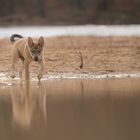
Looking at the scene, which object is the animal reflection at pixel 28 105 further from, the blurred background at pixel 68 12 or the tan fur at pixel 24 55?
the blurred background at pixel 68 12

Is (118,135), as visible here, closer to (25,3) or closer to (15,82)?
(15,82)

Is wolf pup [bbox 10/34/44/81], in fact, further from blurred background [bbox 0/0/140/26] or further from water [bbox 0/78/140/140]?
blurred background [bbox 0/0/140/26]

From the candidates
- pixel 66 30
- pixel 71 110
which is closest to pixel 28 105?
pixel 71 110

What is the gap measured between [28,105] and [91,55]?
8.27 meters

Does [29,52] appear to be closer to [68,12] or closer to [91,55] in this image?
[91,55]

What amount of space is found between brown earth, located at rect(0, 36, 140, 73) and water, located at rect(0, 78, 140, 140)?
2.55 m

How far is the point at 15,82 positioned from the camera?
720 inches

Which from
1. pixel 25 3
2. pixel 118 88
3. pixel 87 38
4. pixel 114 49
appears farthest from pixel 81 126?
pixel 25 3

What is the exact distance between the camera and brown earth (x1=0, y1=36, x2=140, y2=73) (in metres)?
20.7

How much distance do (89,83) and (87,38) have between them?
10058 mm

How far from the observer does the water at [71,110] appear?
36.5ft

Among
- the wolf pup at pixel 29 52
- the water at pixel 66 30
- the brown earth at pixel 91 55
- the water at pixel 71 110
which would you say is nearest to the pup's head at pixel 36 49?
the wolf pup at pixel 29 52

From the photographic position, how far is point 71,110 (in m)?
13.2

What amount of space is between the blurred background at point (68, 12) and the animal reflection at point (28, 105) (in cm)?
2024
